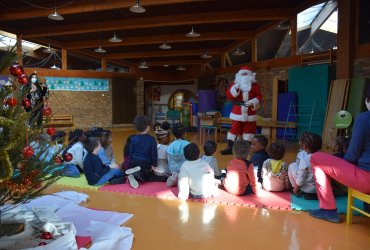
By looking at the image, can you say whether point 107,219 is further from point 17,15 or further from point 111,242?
point 17,15

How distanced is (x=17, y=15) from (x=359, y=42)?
7598 millimetres

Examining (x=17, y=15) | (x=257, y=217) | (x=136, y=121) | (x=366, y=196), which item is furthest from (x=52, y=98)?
(x=366, y=196)

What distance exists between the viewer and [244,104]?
5.54m

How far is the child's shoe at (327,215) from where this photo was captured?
8.78 ft

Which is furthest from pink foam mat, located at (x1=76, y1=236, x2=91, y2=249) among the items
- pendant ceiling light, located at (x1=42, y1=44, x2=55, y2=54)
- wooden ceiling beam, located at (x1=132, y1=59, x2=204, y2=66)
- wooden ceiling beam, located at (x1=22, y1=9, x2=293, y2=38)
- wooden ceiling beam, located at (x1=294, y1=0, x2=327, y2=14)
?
wooden ceiling beam, located at (x1=132, y1=59, x2=204, y2=66)

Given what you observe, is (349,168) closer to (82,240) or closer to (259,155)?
(259,155)

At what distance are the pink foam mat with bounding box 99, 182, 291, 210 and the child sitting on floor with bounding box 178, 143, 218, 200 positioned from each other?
0.31ft

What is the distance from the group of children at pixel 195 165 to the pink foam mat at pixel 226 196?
7 cm

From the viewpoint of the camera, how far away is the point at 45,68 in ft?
35.8

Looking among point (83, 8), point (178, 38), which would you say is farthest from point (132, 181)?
point (178, 38)

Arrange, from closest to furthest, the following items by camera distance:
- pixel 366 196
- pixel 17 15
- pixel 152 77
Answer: pixel 366 196
pixel 17 15
pixel 152 77

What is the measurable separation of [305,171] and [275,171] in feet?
1.32

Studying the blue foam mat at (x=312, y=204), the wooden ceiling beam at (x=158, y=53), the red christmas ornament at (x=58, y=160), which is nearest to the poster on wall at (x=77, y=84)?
the wooden ceiling beam at (x=158, y=53)

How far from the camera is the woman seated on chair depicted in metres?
2.38
